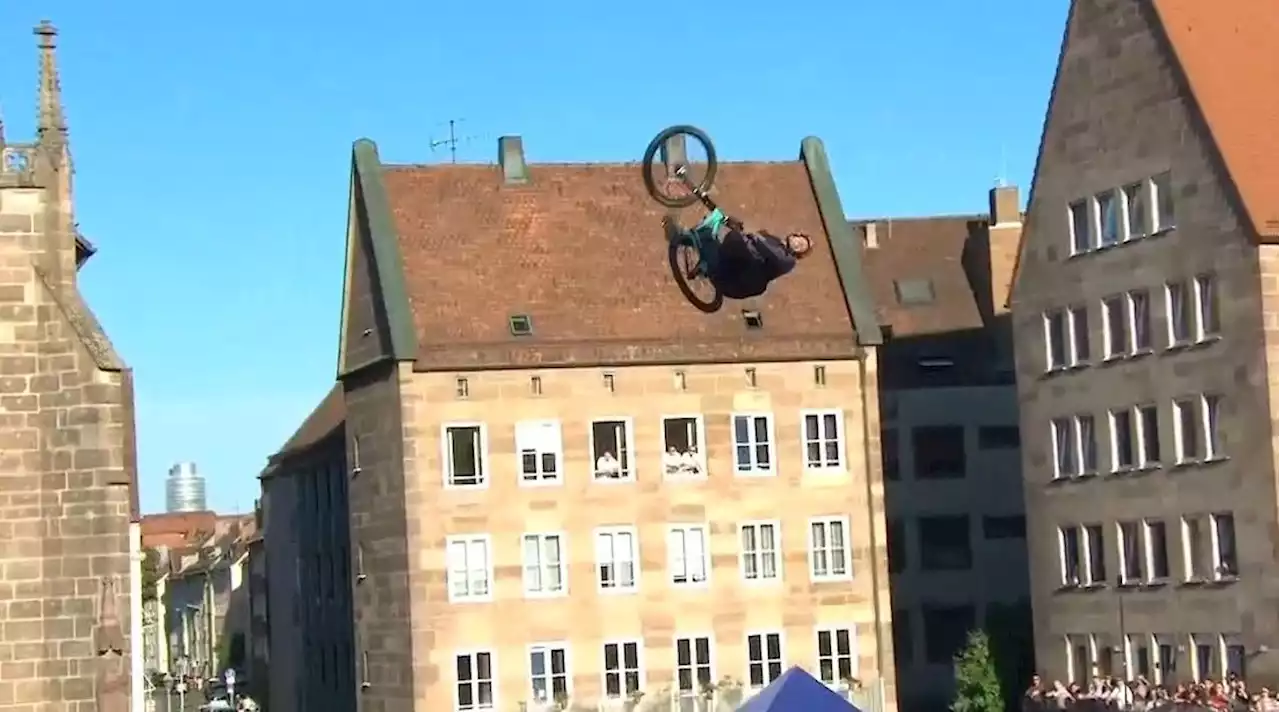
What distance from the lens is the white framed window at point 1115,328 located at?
56.5 m

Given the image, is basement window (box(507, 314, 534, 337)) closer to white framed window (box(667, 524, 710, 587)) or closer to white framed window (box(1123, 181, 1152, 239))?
white framed window (box(667, 524, 710, 587))

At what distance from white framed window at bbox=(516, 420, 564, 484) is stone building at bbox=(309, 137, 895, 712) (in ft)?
0.32

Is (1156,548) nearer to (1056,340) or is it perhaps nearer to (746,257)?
(1056,340)

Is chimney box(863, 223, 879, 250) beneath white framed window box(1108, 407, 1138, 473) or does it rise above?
above

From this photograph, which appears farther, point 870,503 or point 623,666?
point 870,503

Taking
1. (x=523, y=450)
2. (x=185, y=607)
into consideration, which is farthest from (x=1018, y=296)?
(x=185, y=607)

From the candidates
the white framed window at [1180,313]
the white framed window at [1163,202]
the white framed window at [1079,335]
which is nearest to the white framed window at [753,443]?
the white framed window at [1079,335]

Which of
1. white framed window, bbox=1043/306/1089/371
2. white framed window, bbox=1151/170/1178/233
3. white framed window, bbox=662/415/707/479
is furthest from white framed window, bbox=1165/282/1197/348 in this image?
white framed window, bbox=662/415/707/479

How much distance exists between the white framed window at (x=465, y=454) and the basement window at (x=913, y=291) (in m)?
20.3

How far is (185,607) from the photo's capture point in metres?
145

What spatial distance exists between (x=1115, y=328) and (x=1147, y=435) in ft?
8.95

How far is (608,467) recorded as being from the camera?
194 ft

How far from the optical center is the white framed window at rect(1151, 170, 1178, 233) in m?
54.3

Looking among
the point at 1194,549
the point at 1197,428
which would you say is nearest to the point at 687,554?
the point at 1194,549
